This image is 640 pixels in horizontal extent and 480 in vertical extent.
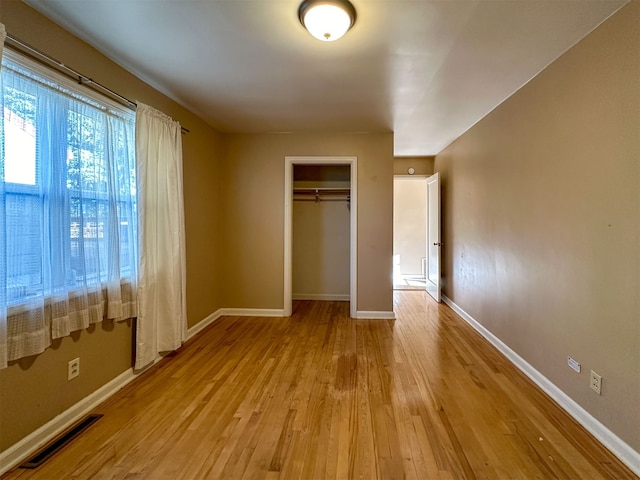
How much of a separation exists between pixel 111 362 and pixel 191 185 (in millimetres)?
1873

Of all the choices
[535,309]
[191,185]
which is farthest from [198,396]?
[535,309]

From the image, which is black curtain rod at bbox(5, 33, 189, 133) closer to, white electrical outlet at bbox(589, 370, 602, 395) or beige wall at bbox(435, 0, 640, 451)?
beige wall at bbox(435, 0, 640, 451)

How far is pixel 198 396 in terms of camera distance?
83.5 inches

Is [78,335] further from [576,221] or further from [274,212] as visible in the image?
[576,221]

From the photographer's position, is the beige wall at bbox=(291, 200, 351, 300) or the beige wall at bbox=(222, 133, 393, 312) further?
the beige wall at bbox=(291, 200, 351, 300)

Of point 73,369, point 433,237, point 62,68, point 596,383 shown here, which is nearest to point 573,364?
point 596,383

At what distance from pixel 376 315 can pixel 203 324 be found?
2.19 m

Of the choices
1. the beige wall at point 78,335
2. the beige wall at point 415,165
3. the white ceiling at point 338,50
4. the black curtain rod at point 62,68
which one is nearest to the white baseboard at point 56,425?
the beige wall at point 78,335

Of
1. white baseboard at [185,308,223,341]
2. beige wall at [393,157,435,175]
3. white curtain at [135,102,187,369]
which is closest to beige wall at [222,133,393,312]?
white baseboard at [185,308,223,341]

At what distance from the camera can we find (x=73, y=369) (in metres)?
1.86

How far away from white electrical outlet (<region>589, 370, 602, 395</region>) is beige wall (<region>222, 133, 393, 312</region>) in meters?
2.20

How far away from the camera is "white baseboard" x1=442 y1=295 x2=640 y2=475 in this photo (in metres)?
1.53

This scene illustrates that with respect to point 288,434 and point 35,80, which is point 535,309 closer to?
point 288,434

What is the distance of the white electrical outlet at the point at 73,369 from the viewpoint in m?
1.84
